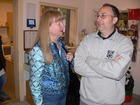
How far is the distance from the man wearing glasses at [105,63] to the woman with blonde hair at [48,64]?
0.65 feet

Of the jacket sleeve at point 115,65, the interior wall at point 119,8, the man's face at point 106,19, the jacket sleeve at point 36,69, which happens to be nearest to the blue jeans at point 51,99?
the jacket sleeve at point 36,69

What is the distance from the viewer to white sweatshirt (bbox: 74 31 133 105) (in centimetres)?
125

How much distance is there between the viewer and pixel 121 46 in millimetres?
1313

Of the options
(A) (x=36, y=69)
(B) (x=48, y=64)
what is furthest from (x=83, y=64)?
(A) (x=36, y=69)

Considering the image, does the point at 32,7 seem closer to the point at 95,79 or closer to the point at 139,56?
the point at 95,79

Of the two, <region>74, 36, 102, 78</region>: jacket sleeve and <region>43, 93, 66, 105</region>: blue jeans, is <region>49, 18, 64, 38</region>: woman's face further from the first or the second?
<region>43, 93, 66, 105</region>: blue jeans

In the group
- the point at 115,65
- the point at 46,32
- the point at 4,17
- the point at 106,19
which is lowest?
the point at 115,65

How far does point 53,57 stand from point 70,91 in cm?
122

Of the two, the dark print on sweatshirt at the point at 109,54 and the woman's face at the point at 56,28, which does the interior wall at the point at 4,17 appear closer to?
the woman's face at the point at 56,28

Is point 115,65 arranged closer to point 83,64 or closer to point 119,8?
point 83,64

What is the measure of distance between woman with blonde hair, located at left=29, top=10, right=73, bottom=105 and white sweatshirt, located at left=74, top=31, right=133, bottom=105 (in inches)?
7.9

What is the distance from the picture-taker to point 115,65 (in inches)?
48.3

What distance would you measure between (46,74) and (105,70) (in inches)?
20.1

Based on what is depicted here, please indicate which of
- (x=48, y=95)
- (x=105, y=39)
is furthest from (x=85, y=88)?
(x=105, y=39)
